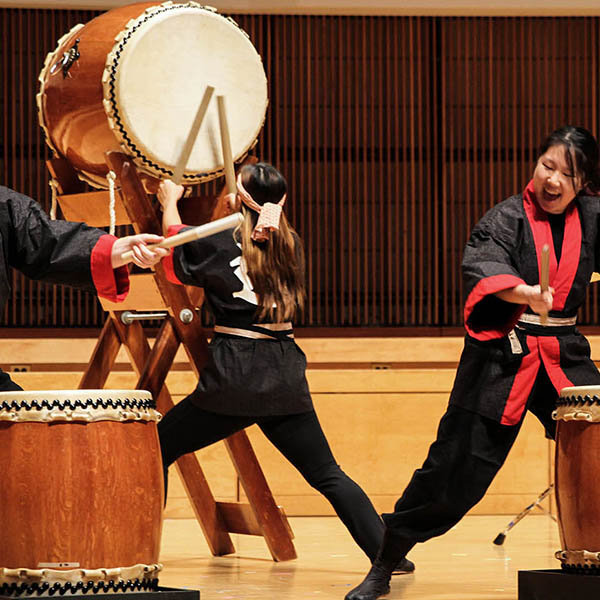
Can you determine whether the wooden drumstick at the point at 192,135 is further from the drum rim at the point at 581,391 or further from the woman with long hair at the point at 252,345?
the drum rim at the point at 581,391

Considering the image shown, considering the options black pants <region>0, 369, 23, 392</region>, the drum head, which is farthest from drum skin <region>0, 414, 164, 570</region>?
the drum head

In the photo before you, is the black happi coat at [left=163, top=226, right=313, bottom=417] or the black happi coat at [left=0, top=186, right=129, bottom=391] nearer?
the black happi coat at [left=0, top=186, right=129, bottom=391]

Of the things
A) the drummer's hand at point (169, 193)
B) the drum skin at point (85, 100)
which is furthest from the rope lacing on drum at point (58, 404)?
the drum skin at point (85, 100)

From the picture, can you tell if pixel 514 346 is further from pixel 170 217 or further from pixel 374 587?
pixel 170 217

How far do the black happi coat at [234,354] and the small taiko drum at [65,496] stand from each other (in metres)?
0.95

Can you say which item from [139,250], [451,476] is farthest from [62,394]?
[451,476]

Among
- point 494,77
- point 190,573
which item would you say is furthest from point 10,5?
point 190,573

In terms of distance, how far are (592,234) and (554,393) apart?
0.40 m

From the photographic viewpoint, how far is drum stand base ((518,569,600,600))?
2391 mm

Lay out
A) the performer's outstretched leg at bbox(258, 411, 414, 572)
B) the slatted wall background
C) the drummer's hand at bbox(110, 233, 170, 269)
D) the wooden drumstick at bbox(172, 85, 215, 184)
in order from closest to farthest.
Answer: the drummer's hand at bbox(110, 233, 170, 269) < the performer's outstretched leg at bbox(258, 411, 414, 572) < the wooden drumstick at bbox(172, 85, 215, 184) < the slatted wall background

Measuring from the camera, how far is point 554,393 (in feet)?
8.99

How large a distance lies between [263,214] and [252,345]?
38 cm

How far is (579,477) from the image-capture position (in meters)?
2.41

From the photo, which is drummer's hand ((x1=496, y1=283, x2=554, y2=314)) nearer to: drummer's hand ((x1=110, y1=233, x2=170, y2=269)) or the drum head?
drummer's hand ((x1=110, y1=233, x2=170, y2=269))
